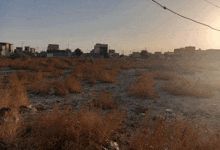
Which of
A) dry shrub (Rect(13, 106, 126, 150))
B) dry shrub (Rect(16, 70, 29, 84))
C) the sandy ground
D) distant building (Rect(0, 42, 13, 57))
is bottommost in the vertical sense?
the sandy ground

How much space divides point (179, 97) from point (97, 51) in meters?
58.3

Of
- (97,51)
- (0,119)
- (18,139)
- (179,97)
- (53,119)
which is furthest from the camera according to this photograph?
(97,51)

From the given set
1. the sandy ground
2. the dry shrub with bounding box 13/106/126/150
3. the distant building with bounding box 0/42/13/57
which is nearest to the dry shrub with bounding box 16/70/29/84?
the sandy ground

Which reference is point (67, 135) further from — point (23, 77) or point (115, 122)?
point (23, 77)

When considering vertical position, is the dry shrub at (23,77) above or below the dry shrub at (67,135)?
above

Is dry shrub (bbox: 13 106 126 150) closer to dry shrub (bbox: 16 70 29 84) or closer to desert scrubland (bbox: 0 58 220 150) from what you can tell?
desert scrubland (bbox: 0 58 220 150)

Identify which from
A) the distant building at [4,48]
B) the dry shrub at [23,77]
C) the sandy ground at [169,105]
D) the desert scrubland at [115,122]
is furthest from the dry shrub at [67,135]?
the distant building at [4,48]

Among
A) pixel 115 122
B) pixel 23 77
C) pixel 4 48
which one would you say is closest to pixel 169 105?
pixel 115 122

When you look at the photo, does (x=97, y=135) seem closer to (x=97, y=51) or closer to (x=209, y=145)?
(x=209, y=145)

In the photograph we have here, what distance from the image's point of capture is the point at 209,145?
246 cm

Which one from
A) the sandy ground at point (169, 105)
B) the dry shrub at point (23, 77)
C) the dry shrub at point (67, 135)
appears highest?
the dry shrub at point (23, 77)

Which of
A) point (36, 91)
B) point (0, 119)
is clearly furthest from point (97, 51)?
point (0, 119)

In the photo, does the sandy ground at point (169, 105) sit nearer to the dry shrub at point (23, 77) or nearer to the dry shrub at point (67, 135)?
the dry shrub at point (67, 135)

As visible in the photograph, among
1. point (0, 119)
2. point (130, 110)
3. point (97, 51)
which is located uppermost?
point (97, 51)
